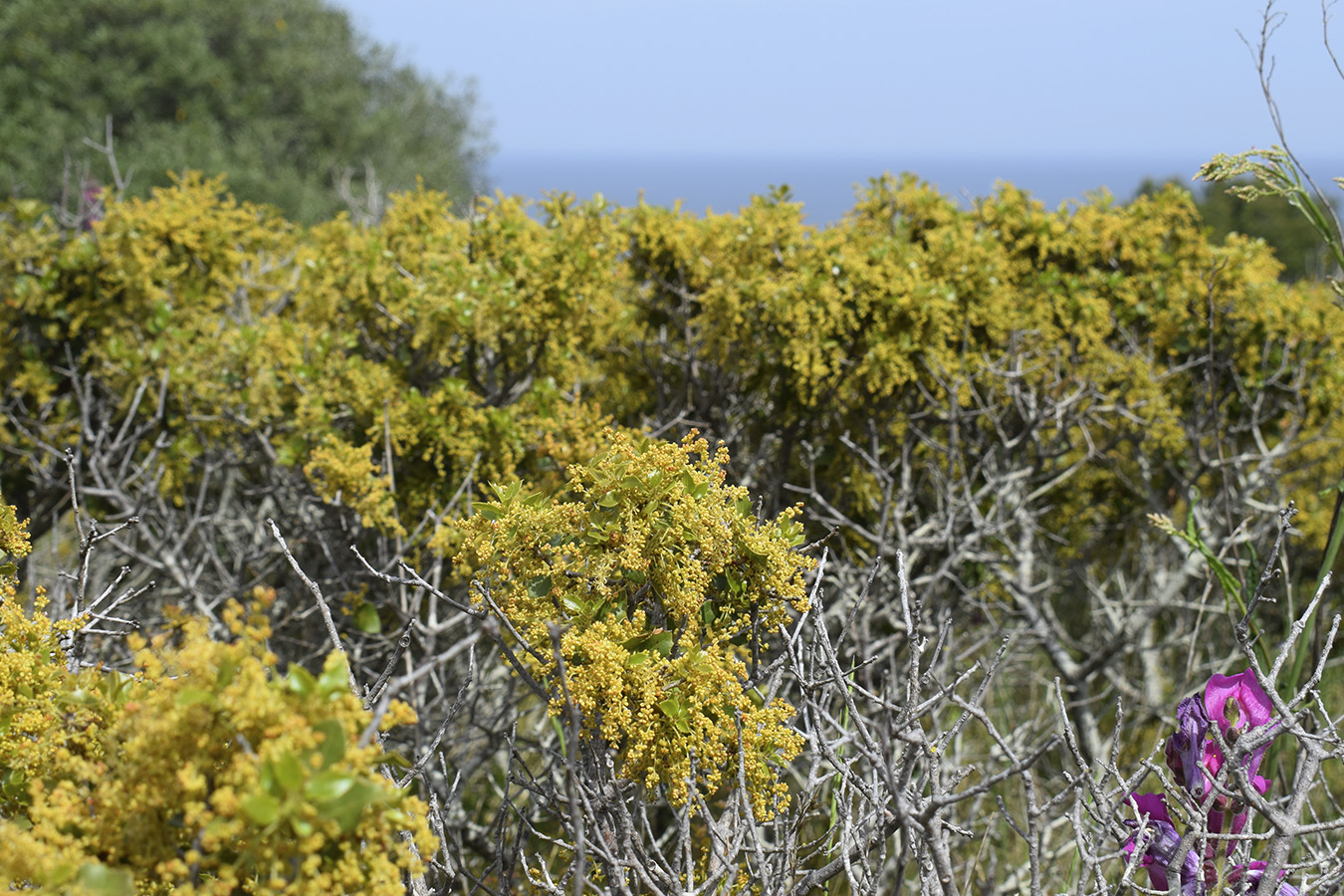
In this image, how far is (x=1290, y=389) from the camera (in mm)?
5109

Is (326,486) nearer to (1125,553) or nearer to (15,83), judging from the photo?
(1125,553)

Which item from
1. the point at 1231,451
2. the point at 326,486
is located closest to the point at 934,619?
the point at 1231,451

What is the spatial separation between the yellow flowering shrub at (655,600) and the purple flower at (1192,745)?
809 millimetres

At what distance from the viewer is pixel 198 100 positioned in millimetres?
16984

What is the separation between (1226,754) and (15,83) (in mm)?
19668

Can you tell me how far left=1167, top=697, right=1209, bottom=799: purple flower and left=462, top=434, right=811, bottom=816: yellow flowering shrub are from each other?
31.9 inches

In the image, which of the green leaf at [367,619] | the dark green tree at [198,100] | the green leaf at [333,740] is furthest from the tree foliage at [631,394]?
the dark green tree at [198,100]

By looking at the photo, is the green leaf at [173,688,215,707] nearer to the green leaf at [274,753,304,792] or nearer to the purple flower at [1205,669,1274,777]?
the green leaf at [274,753,304,792]

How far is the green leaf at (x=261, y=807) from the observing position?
1.20 m

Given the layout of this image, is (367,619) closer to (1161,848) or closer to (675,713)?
(675,713)

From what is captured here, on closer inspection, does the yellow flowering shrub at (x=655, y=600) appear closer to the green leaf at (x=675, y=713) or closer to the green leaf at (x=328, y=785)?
the green leaf at (x=675, y=713)

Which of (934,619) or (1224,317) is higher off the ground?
(1224,317)

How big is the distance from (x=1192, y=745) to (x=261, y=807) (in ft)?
5.85

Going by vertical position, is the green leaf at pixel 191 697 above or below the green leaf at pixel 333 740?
above
